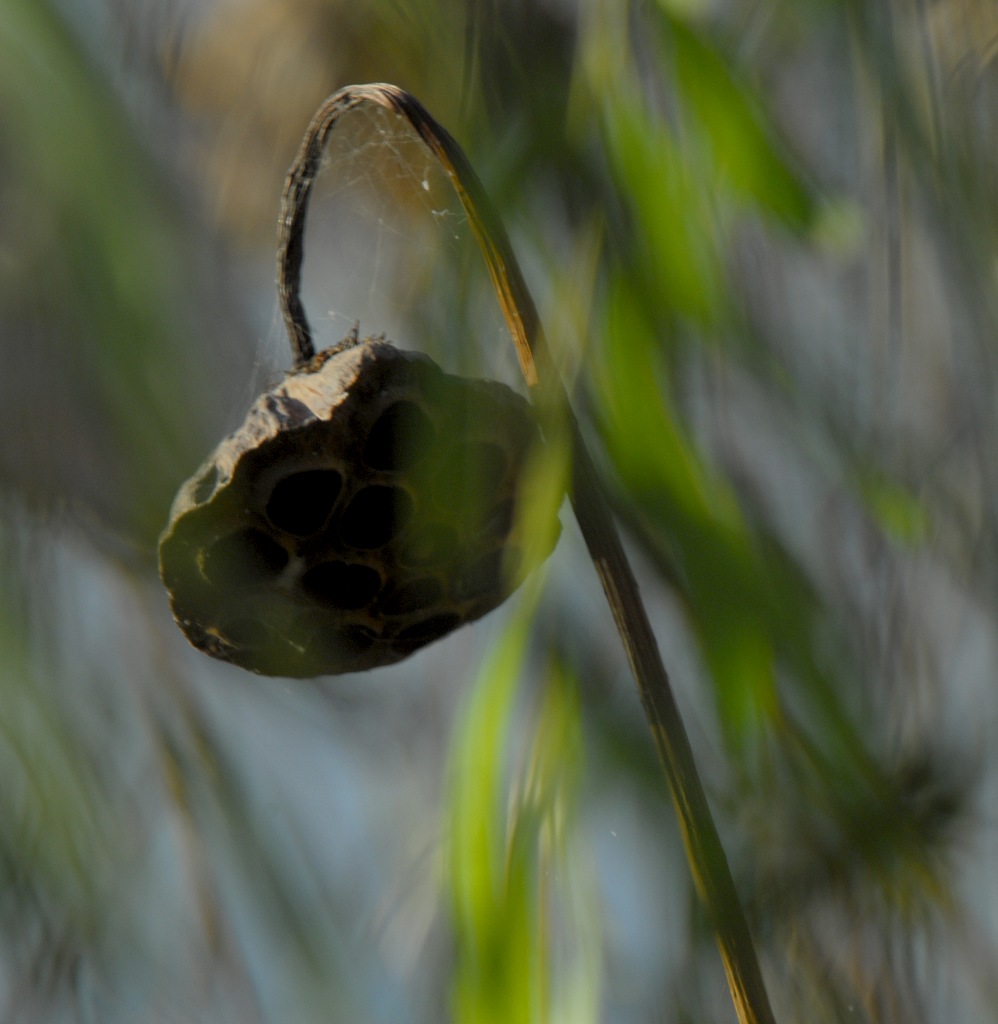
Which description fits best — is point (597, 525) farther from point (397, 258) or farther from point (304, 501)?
point (397, 258)

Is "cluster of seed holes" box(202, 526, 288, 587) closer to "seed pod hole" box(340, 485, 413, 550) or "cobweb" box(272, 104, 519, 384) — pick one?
"seed pod hole" box(340, 485, 413, 550)

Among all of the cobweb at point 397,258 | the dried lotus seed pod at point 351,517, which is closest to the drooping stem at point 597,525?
the dried lotus seed pod at point 351,517

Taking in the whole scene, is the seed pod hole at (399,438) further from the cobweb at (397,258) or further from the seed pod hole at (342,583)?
the cobweb at (397,258)

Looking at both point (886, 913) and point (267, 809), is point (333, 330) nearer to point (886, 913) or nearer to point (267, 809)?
point (267, 809)

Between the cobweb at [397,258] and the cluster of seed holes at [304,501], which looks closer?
the cluster of seed holes at [304,501]

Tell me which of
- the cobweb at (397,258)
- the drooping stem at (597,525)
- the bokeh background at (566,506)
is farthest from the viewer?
the cobweb at (397,258)

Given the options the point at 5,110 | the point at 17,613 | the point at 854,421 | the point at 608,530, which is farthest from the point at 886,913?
the point at 5,110
